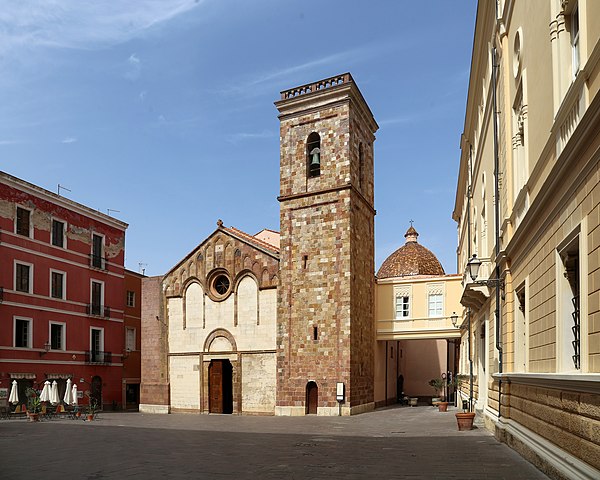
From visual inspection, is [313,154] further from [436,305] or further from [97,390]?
[97,390]

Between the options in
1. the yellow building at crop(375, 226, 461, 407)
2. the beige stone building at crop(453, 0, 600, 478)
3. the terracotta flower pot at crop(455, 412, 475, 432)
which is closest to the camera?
the beige stone building at crop(453, 0, 600, 478)

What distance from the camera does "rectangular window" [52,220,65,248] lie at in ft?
112

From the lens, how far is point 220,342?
1332 inches

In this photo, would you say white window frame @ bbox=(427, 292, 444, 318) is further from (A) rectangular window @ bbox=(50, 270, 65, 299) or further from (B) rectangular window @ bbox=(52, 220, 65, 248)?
(B) rectangular window @ bbox=(52, 220, 65, 248)

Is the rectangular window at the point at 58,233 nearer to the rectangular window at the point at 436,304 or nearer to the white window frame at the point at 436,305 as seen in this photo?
the white window frame at the point at 436,305

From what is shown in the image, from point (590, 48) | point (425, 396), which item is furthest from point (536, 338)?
point (425, 396)

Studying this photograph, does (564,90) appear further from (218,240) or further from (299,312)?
(218,240)

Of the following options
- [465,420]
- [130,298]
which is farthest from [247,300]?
[465,420]

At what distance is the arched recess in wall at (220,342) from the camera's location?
110 ft

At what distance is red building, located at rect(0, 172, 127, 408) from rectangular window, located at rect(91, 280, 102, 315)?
0.06 metres

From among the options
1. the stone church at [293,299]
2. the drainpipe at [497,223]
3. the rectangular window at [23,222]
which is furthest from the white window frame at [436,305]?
the rectangular window at [23,222]

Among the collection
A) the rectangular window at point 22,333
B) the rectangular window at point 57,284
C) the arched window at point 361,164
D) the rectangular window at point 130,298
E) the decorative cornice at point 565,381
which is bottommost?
the rectangular window at point 22,333

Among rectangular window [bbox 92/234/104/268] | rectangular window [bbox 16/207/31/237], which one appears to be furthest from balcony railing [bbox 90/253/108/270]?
rectangular window [bbox 16/207/31/237]

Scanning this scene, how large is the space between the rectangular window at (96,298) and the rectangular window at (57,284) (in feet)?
7.88
